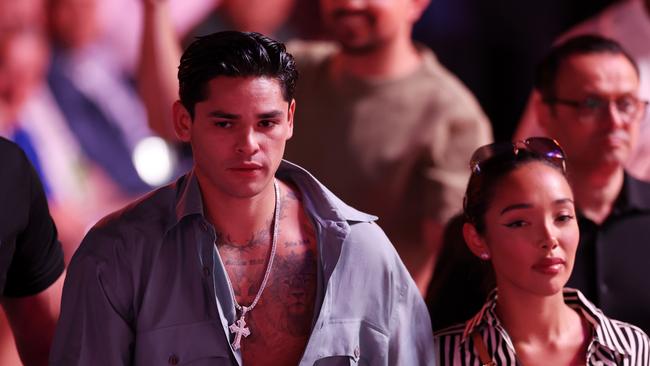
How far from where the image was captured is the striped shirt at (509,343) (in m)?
2.49

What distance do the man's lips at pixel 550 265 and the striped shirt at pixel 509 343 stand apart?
0.63 feet

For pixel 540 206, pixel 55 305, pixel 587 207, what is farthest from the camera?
pixel 587 207

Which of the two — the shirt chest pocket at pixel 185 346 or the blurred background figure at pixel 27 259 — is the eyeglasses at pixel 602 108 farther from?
the blurred background figure at pixel 27 259

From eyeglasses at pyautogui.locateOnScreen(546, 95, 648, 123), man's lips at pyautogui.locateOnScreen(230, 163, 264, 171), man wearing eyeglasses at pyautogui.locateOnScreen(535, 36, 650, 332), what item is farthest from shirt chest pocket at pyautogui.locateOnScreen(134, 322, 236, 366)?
eyeglasses at pyautogui.locateOnScreen(546, 95, 648, 123)

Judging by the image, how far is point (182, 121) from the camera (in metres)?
2.33

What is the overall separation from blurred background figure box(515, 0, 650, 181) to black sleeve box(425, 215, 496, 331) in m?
1.70

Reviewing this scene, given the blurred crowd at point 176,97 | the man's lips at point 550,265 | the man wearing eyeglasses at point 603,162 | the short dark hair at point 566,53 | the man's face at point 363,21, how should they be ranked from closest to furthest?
the man's lips at point 550,265, the man wearing eyeglasses at point 603,162, the short dark hair at point 566,53, the blurred crowd at point 176,97, the man's face at point 363,21

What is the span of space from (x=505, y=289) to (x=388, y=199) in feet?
5.54

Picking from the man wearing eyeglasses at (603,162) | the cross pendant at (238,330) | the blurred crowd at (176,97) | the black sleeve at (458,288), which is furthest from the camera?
the blurred crowd at (176,97)

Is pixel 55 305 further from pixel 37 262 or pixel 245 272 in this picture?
pixel 245 272

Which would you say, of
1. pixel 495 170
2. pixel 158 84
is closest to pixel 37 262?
pixel 495 170

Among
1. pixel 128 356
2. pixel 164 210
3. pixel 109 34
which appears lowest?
pixel 128 356

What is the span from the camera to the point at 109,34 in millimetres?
4172

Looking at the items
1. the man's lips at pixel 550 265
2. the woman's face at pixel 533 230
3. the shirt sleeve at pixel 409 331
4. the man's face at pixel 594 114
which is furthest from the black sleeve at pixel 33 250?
the man's face at pixel 594 114
